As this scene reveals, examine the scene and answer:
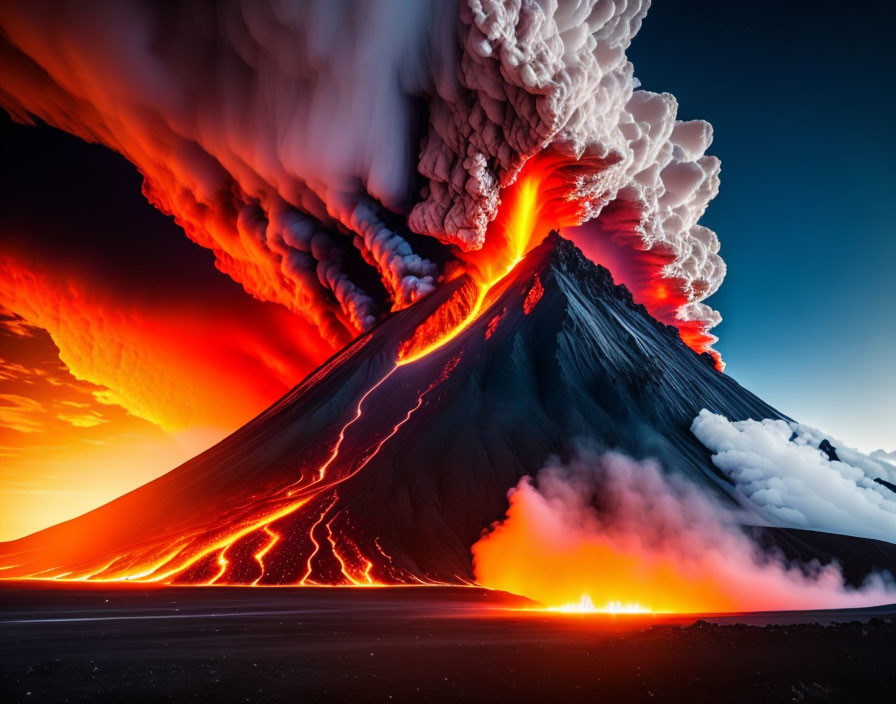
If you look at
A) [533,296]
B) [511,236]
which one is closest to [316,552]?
[533,296]

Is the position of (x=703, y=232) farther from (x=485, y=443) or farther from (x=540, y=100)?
(x=485, y=443)

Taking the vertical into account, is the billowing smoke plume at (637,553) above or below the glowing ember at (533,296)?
below

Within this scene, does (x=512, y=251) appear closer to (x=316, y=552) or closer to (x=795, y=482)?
(x=795, y=482)

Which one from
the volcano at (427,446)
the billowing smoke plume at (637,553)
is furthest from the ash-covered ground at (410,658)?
the billowing smoke plume at (637,553)

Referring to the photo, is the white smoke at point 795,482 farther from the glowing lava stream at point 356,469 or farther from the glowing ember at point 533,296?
the glowing lava stream at point 356,469

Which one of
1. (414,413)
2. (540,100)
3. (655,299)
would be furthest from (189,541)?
(655,299)

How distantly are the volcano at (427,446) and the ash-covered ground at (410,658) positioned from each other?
29.3 ft

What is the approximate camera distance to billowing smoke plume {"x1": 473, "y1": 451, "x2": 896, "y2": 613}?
18.7 metres

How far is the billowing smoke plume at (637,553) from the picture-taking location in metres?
18.7

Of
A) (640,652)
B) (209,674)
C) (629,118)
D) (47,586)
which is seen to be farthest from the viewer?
(629,118)

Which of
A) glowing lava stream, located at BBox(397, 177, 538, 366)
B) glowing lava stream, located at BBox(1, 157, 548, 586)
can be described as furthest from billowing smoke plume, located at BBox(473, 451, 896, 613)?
glowing lava stream, located at BBox(397, 177, 538, 366)

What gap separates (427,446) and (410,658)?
68.9 feet

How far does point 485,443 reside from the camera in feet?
89.9

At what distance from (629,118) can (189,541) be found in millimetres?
42274
